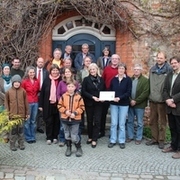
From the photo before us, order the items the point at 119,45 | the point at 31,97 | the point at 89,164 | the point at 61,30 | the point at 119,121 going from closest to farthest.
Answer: the point at 89,164 < the point at 119,121 < the point at 31,97 < the point at 119,45 < the point at 61,30

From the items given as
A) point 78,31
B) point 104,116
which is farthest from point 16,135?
point 78,31

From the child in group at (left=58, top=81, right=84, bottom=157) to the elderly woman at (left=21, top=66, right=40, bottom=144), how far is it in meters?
0.96

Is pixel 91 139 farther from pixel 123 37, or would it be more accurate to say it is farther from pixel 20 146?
pixel 123 37

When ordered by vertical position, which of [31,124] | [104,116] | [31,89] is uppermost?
[31,89]

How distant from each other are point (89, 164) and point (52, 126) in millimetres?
1716

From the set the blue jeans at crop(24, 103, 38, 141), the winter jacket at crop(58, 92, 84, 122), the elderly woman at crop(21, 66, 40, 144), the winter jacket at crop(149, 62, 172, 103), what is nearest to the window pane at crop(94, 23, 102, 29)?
the elderly woman at crop(21, 66, 40, 144)

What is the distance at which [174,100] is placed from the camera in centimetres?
674

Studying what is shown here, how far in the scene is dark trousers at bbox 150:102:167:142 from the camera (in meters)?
7.36

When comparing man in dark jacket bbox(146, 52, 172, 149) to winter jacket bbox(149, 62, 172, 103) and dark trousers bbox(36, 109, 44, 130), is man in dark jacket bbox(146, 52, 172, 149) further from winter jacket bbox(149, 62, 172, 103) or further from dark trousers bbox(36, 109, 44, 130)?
dark trousers bbox(36, 109, 44, 130)

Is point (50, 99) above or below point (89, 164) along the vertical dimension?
above

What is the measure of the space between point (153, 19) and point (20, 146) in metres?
5.52

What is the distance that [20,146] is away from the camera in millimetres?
7145

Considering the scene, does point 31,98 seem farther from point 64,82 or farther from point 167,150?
point 167,150

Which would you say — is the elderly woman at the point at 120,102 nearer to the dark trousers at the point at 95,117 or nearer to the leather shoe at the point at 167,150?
the dark trousers at the point at 95,117
